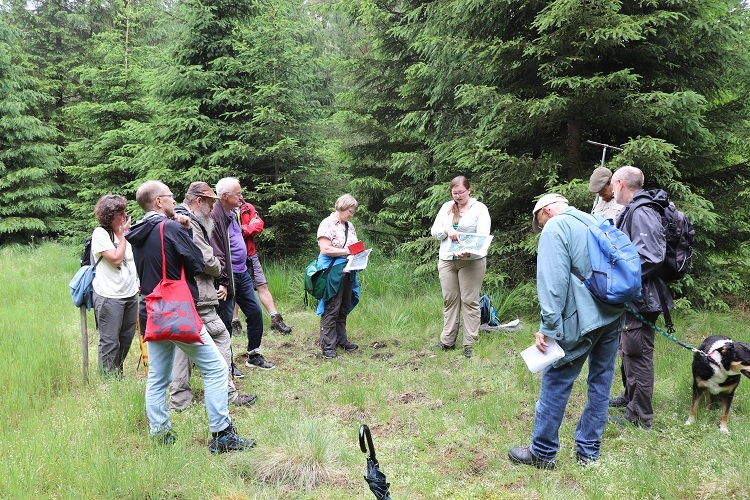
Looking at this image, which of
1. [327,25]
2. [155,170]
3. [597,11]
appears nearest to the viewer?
[597,11]

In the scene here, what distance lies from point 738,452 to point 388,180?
8716mm

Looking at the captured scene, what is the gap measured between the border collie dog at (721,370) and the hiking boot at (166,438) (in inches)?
167

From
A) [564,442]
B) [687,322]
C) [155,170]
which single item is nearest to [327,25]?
[155,170]

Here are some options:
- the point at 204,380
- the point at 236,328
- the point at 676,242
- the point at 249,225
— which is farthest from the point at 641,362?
the point at 236,328

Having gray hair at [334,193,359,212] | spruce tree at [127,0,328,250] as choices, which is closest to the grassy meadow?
gray hair at [334,193,359,212]

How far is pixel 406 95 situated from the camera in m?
10.5

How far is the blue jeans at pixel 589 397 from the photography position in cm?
368

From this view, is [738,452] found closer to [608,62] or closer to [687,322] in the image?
[687,322]

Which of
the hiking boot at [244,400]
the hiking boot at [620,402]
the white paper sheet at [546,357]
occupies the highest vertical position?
the white paper sheet at [546,357]

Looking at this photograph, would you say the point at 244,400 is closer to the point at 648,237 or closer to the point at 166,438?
the point at 166,438

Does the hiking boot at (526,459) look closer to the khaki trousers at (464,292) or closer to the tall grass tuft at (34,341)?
the khaki trousers at (464,292)

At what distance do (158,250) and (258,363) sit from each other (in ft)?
9.11

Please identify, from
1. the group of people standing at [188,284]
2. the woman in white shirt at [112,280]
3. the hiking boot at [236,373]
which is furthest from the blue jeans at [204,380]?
the hiking boot at [236,373]

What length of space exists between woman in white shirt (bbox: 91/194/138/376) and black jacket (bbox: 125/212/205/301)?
155 cm
